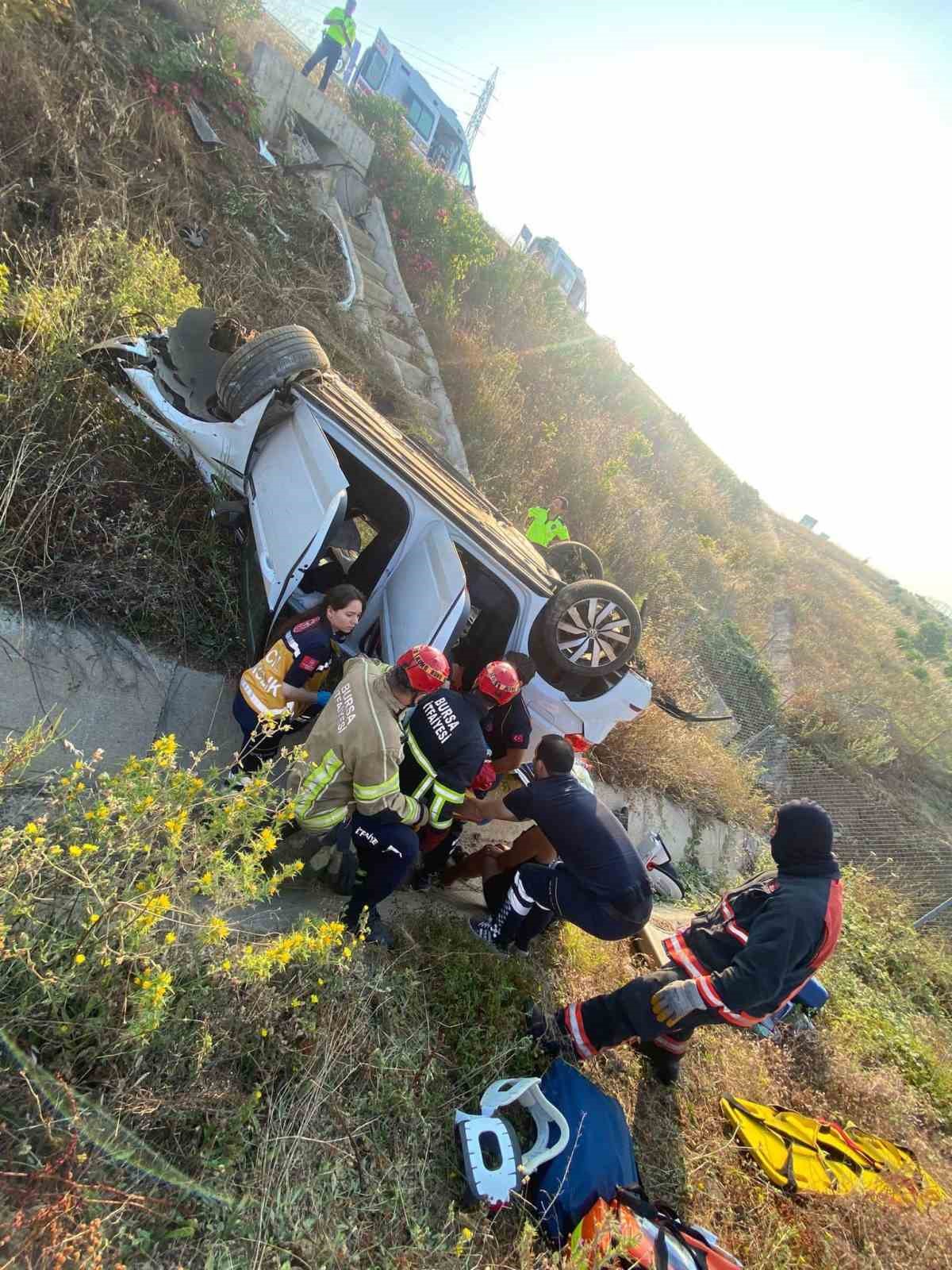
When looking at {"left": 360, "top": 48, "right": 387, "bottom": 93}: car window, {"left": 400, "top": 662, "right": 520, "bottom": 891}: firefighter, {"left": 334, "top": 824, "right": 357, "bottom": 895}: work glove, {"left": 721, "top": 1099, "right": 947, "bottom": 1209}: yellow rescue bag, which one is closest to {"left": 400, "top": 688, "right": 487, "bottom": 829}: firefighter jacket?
{"left": 400, "top": 662, "right": 520, "bottom": 891}: firefighter

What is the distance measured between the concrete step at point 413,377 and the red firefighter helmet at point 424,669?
609 cm

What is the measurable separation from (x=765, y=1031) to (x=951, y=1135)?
188 centimetres

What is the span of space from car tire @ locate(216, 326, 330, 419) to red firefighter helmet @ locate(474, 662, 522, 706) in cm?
196

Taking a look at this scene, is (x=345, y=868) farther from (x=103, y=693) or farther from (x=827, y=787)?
(x=827, y=787)

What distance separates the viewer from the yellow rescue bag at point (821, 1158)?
8.99ft

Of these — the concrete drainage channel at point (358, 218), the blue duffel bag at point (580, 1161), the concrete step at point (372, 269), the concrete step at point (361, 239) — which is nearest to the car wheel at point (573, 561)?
the concrete drainage channel at point (358, 218)

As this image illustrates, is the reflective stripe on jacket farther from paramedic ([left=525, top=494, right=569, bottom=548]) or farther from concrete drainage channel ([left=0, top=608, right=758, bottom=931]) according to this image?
concrete drainage channel ([left=0, top=608, right=758, bottom=931])

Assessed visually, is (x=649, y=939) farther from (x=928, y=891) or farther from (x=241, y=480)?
(x=928, y=891)

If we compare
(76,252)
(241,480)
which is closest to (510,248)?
(76,252)

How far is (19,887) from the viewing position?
1.70 m

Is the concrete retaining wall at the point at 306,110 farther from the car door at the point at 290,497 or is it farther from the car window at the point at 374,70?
the car window at the point at 374,70

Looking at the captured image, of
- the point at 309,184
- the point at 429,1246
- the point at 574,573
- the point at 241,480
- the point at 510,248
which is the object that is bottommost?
the point at 429,1246

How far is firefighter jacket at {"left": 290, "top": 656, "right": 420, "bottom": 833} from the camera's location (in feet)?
7.91

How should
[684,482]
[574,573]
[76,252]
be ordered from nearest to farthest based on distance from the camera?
[76,252]
[574,573]
[684,482]
